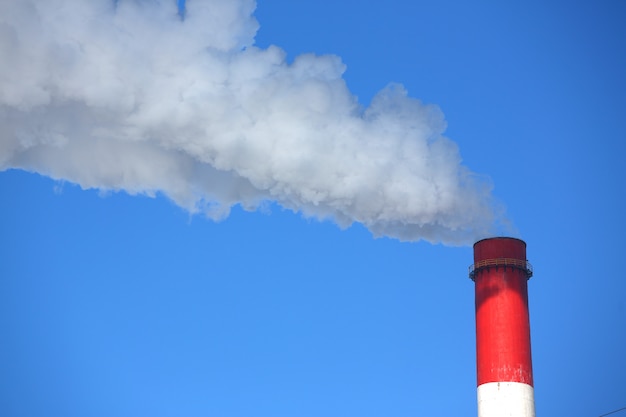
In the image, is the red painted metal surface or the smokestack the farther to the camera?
the red painted metal surface

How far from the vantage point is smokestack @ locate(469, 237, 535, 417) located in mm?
33906

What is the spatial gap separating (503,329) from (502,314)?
0.59 m

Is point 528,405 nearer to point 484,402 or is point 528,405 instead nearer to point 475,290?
point 484,402

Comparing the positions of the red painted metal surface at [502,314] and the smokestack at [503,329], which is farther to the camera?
the red painted metal surface at [502,314]

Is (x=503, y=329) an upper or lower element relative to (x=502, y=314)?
lower

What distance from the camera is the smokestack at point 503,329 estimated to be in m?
33.9

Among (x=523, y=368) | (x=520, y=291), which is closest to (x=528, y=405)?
(x=523, y=368)

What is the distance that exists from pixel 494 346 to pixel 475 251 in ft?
13.4

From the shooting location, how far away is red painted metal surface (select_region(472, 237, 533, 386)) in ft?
113

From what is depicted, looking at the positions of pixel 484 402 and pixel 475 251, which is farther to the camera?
pixel 475 251

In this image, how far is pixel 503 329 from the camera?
3462cm

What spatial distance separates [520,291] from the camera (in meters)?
35.4

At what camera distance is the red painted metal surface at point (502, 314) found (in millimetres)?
34375

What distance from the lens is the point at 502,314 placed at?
34.8 metres
